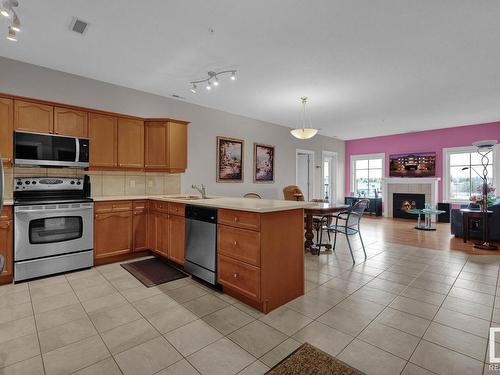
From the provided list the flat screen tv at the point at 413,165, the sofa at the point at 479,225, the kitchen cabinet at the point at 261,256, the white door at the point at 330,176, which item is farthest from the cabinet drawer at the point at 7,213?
the flat screen tv at the point at 413,165

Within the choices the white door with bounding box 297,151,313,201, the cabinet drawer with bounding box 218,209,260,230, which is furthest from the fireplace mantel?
the cabinet drawer with bounding box 218,209,260,230

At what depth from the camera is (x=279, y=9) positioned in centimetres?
236

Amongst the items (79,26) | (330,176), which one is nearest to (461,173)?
(330,176)

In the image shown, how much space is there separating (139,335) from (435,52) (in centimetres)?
427

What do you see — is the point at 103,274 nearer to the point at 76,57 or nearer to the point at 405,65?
the point at 76,57

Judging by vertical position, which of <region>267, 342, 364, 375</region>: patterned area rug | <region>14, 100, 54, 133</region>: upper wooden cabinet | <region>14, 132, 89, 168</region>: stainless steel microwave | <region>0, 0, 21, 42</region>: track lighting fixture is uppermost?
<region>0, 0, 21, 42</region>: track lighting fixture

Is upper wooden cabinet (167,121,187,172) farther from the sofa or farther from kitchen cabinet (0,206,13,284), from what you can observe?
the sofa

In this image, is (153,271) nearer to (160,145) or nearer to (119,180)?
(119,180)

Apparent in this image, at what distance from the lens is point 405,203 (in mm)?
8141

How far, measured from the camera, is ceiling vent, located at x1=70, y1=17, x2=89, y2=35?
2.56 m

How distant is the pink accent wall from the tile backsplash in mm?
7018

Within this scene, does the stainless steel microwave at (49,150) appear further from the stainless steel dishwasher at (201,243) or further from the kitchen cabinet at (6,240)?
the stainless steel dishwasher at (201,243)

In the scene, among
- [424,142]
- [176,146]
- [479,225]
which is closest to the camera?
[176,146]

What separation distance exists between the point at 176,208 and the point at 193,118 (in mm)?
2390
